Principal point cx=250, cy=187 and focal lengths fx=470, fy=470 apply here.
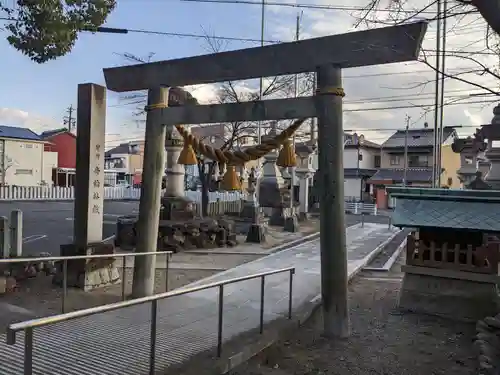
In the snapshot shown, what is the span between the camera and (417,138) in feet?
143

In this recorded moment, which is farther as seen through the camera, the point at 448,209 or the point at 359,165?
the point at 359,165

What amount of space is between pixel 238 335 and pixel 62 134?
43.1 metres

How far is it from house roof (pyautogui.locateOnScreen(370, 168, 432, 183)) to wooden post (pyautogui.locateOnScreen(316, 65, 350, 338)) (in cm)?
3601

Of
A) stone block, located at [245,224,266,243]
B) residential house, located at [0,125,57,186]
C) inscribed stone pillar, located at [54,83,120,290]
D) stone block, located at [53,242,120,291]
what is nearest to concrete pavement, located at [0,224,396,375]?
stone block, located at [53,242,120,291]

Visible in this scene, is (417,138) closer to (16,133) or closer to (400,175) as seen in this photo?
(400,175)

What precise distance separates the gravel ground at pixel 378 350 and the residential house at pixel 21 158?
104 ft

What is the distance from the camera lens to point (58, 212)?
74.2 feet

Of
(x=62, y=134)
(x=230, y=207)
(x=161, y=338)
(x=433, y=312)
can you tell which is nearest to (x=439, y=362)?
(x=433, y=312)

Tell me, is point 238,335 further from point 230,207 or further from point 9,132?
point 9,132

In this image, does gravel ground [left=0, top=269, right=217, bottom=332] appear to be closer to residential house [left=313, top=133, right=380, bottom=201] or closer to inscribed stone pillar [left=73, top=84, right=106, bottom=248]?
inscribed stone pillar [left=73, top=84, right=106, bottom=248]

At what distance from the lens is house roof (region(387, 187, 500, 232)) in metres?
6.62

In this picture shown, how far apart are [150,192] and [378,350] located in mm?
3880

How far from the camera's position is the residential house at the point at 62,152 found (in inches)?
1674

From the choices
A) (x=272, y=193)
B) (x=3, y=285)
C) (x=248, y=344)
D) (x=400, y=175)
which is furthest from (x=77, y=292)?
(x=400, y=175)
